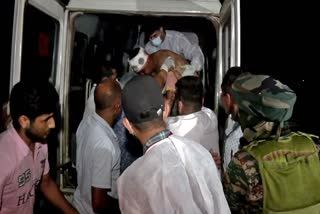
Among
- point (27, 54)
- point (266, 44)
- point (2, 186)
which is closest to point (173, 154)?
point (2, 186)

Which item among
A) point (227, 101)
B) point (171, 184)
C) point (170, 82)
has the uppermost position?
point (170, 82)

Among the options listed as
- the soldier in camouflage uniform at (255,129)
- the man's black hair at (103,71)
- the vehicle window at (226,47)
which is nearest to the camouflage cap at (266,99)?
the soldier in camouflage uniform at (255,129)

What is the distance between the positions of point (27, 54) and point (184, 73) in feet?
5.16

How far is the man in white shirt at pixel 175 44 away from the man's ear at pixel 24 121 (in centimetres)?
247

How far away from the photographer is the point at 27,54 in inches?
135

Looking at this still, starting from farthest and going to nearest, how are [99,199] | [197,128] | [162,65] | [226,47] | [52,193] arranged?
1. [162,65]
2. [226,47]
3. [197,128]
4. [52,193]
5. [99,199]

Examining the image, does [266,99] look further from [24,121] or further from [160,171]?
[24,121]

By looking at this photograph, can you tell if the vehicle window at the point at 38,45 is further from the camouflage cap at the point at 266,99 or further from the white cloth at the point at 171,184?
the camouflage cap at the point at 266,99

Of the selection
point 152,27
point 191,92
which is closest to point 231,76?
point 191,92

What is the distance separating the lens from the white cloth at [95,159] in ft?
9.77

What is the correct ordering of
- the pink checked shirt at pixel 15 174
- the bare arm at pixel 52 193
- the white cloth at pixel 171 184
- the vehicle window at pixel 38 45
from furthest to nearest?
1. the vehicle window at pixel 38 45
2. the bare arm at pixel 52 193
3. the pink checked shirt at pixel 15 174
4. the white cloth at pixel 171 184

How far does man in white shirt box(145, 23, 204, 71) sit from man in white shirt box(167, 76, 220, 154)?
140 cm

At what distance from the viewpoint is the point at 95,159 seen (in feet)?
9.84

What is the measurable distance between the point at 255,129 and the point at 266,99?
0.56 ft
